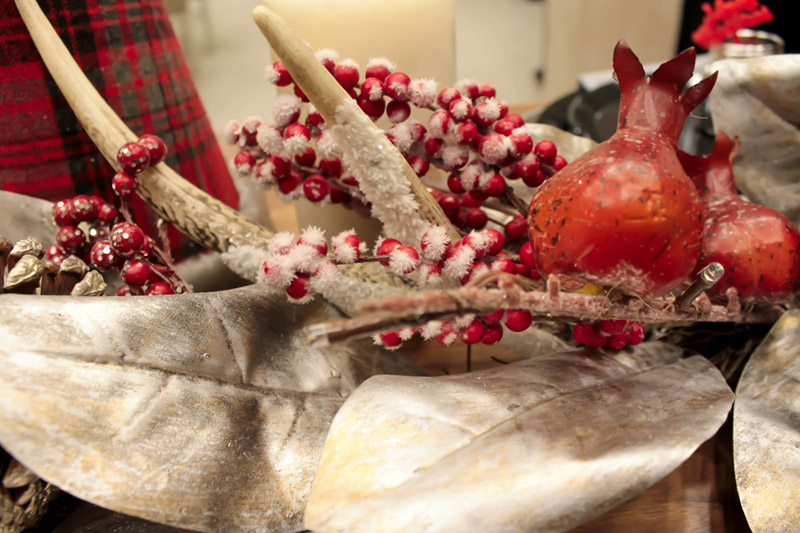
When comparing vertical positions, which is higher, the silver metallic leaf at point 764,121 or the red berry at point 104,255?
the silver metallic leaf at point 764,121

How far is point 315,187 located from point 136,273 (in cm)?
8

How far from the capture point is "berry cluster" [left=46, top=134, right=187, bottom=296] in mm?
231

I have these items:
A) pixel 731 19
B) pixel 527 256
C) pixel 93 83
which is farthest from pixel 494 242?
pixel 731 19

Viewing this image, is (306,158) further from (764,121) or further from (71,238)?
(764,121)

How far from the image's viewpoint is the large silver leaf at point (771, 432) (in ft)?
0.61

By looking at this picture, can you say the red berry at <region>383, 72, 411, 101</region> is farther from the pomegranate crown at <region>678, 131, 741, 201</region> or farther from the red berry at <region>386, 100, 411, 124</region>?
the pomegranate crown at <region>678, 131, 741, 201</region>

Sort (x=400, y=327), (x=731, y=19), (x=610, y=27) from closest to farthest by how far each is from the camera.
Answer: (x=400, y=327)
(x=731, y=19)
(x=610, y=27)

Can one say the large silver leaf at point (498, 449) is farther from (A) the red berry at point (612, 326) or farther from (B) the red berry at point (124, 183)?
(B) the red berry at point (124, 183)

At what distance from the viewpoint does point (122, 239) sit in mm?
228

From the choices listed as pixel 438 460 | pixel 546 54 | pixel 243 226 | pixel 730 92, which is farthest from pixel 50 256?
pixel 546 54

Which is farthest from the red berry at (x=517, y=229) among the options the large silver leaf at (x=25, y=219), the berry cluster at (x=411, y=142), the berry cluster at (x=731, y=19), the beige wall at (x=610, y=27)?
the beige wall at (x=610, y=27)

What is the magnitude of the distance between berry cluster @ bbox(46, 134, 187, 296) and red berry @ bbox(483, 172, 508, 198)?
13cm

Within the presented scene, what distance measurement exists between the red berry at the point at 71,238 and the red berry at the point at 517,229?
0.60 ft

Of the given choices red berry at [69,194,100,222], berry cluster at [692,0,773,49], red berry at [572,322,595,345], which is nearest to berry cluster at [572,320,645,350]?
red berry at [572,322,595,345]
